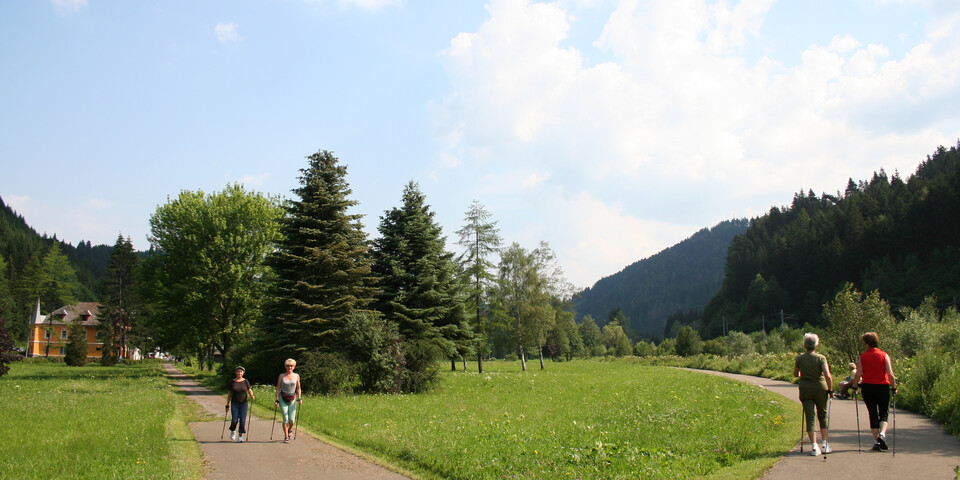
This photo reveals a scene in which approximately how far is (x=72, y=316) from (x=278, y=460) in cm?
11287

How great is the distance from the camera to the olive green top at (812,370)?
32.5ft

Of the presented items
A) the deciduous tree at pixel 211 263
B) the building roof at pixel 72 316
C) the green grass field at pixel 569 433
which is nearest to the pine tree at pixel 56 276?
the building roof at pixel 72 316

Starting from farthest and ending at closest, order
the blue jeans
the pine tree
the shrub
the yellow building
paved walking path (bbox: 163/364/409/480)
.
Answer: the pine tree < the yellow building < the shrub < the blue jeans < paved walking path (bbox: 163/364/409/480)

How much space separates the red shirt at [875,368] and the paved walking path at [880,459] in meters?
0.99

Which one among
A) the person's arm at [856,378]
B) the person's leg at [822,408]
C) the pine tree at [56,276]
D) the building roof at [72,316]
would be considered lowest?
the person's leg at [822,408]

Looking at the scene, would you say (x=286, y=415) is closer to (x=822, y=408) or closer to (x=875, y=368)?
(x=822, y=408)

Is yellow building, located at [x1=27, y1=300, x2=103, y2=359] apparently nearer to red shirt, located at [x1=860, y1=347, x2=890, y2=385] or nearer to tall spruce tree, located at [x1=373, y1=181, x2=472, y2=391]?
tall spruce tree, located at [x1=373, y1=181, x2=472, y2=391]

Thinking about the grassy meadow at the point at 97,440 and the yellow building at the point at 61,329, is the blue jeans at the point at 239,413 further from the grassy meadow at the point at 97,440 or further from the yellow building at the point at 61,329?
the yellow building at the point at 61,329

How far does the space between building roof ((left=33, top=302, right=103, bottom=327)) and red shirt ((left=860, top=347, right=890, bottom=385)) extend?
11360 cm

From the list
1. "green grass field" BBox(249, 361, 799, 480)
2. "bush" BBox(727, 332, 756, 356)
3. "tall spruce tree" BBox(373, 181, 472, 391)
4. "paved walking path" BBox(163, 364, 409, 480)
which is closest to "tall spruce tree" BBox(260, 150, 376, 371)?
"tall spruce tree" BBox(373, 181, 472, 391)

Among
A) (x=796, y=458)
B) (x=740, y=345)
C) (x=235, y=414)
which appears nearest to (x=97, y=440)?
(x=235, y=414)

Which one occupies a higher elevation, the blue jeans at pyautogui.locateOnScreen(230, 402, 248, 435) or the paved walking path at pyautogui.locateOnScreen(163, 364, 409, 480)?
the blue jeans at pyautogui.locateOnScreen(230, 402, 248, 435)

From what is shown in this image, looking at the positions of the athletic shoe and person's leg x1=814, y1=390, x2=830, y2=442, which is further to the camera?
the athletic shoe

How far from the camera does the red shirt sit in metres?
10.1
